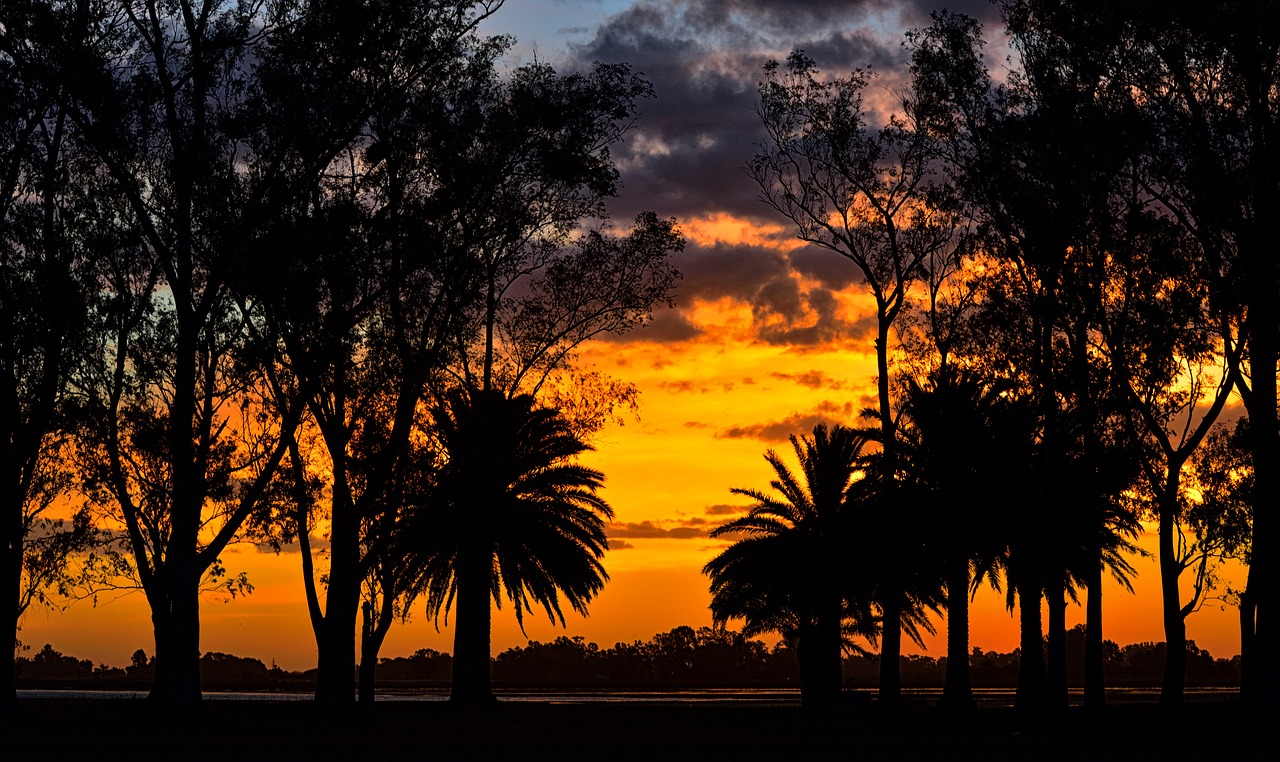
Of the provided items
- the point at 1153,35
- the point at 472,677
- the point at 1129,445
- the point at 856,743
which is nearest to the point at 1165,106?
the point at 1153,35

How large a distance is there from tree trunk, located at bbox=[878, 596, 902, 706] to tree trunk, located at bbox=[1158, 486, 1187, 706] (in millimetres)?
8176

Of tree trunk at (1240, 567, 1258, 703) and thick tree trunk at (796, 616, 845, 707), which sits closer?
tree trunk at (1240, 567, 1258, 703)

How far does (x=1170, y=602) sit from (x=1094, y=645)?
123 inches

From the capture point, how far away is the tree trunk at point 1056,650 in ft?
128

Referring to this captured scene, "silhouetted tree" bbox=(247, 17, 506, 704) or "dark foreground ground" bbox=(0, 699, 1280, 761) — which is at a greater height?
"silhouetted tree" bbox=(247, 17, 506, 704)

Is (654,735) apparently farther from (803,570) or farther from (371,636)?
(803,570)

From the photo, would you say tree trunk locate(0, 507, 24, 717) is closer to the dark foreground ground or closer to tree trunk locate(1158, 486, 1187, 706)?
the dark foreground ground

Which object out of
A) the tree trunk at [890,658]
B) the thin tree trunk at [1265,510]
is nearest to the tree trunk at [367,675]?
the tree trunk at [890,658]

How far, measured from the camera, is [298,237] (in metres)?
32.6

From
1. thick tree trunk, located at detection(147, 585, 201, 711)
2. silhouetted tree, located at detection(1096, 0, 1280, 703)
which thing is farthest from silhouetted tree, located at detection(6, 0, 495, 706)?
silhouetted tree, located at detection(1096, 0, 1280, 703)

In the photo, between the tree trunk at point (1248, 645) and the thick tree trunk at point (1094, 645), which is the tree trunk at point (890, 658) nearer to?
the thick tree trunk at point (1094, 645)

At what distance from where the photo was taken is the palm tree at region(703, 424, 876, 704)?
172ft

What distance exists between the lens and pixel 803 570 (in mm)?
52344

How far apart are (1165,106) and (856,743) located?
1961 cm
